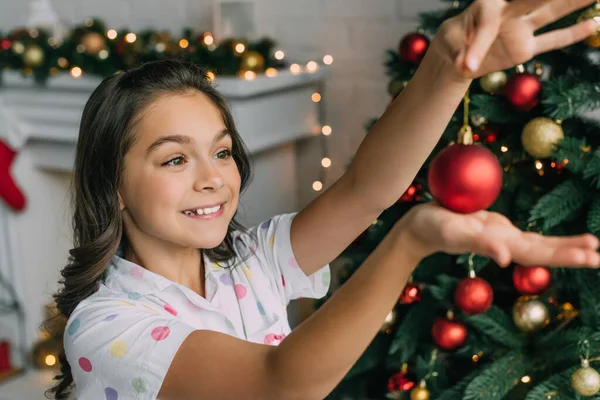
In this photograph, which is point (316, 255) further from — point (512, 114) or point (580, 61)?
point (580, 61)

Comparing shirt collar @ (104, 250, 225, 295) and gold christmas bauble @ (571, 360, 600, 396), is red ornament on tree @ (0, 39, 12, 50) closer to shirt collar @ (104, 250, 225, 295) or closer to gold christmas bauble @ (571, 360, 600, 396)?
shirt collar @ (104, 250, 225, 295)

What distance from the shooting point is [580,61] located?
1437 millimetres

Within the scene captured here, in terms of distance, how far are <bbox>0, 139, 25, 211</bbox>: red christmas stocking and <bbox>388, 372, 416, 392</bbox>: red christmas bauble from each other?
1.70 meters

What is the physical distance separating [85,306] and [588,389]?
34.4 inches

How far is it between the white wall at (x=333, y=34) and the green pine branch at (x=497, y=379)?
1.02 meters

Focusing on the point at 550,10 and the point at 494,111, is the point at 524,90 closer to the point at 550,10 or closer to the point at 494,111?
the point at 494,111

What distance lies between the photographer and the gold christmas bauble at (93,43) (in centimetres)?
234

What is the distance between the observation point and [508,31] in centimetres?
69

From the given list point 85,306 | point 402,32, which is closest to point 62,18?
point 402,32

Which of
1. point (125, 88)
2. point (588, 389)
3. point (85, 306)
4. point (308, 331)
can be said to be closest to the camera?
point (308, 331)

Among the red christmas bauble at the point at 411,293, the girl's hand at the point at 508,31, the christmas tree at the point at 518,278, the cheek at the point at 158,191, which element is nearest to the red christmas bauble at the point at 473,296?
the christmas tree at the point at 518,278

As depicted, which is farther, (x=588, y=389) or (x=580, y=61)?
(x=580, y=61)

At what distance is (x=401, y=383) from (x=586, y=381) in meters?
0.43

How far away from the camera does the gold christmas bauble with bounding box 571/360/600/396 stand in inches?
51.1
